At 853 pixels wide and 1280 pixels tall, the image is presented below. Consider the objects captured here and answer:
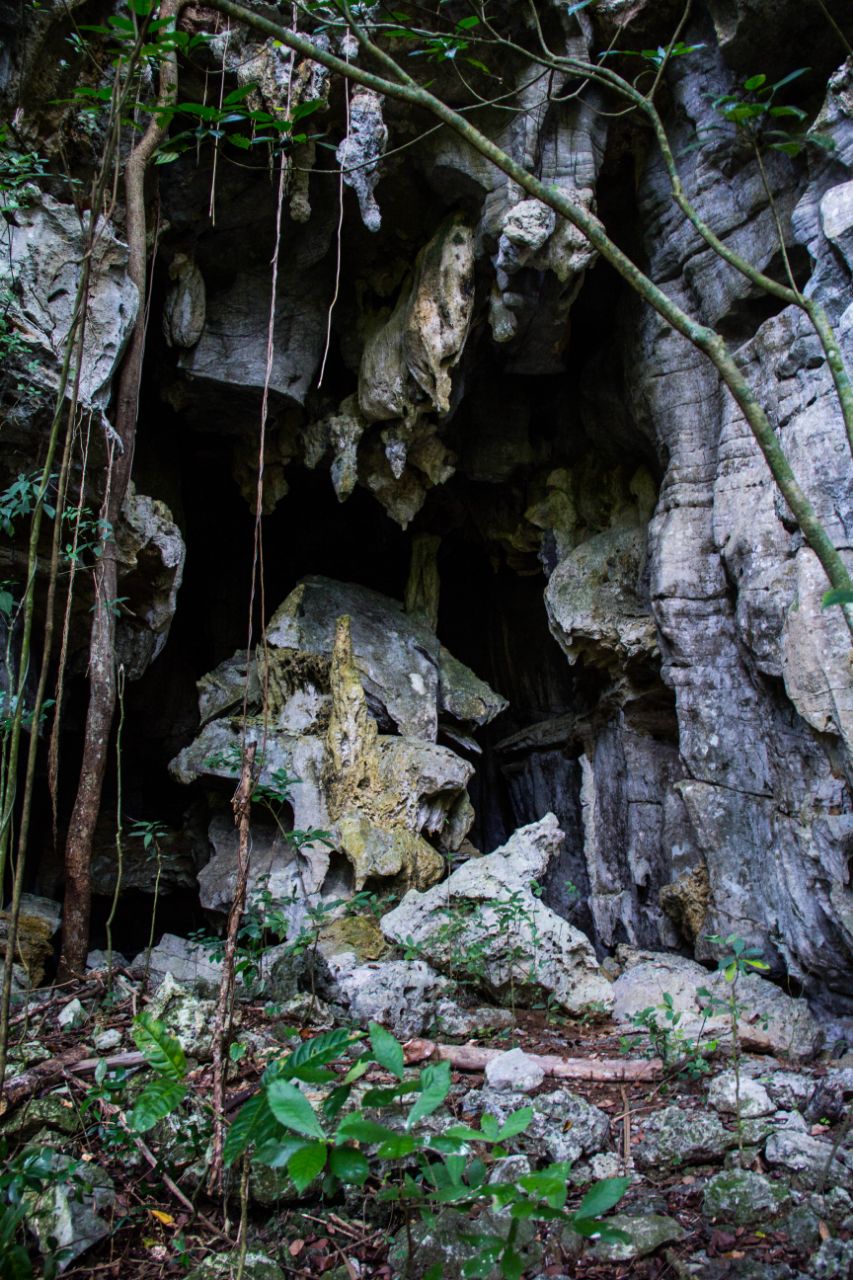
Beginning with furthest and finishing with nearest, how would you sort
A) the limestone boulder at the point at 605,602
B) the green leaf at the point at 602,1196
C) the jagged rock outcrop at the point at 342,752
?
the limestone boulder at the point at 605,602
the jagged rock outcrop at the point at 342,752
the green leaf at the point at 602,1196

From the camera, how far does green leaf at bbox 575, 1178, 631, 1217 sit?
5.05 ft

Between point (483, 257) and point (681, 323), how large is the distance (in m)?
5.76

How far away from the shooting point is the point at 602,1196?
5.16 feet

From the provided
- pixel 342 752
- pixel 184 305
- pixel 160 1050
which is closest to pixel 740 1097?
pixel 160 1050

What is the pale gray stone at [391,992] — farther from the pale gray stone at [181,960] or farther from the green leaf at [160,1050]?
the green leaf at [160,1050]

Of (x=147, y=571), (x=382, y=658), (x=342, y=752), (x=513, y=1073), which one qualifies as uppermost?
A: (x=147, y=571)

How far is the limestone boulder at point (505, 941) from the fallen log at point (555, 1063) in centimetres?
118

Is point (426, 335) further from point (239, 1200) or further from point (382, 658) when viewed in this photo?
point (239, 1200)

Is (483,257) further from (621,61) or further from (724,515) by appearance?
(724,515)

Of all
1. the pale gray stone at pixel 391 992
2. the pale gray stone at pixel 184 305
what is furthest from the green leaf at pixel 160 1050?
the pale gray stone at pixel 184 305

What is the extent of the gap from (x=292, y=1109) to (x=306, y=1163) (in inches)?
3.6

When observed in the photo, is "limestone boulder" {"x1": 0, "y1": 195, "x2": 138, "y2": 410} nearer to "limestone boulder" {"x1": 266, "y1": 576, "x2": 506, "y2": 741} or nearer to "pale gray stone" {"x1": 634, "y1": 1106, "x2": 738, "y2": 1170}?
"limestone boulder" {"x1": 266, "y1": 576, "x2": 506, "y2": 741}

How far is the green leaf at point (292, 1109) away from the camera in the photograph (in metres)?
1.47

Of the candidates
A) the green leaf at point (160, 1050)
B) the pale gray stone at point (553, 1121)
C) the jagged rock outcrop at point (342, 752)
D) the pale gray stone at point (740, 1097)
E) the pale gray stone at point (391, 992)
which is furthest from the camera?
the jagged rock outcrop at point (342, 752)
